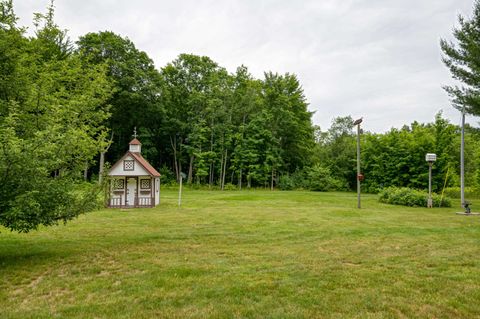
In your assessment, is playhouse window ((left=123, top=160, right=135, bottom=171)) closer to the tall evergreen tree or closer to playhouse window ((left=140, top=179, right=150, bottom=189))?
playhouse window ((left=140, top=179, right=150, bottom=189))

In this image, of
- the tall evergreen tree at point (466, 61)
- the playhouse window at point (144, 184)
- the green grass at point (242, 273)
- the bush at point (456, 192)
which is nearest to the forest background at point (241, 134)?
the bush at point (456, 192)

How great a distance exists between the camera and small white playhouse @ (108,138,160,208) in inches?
691

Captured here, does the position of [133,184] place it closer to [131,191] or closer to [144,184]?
[131,191]

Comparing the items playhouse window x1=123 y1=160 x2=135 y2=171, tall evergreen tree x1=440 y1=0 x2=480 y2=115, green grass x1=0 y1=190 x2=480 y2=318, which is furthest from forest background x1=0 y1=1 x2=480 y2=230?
green grass x1=0 y1=190 x2=480 y2=318

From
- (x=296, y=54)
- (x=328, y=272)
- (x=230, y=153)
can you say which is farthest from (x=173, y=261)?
(x=230, y=153)

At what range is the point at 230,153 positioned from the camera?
3684 centimetres

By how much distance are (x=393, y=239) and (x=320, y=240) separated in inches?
77.0

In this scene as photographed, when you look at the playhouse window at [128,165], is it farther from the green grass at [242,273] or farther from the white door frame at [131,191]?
the green grass at [242,273]

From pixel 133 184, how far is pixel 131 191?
425mm

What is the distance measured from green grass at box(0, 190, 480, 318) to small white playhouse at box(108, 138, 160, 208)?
819cm

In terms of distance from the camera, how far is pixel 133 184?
18.0 meters

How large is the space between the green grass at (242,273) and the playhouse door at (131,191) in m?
8.25

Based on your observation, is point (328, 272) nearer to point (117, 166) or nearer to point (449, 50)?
point (117, 166)

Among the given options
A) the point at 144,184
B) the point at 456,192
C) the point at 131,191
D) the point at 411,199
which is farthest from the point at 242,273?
the point at 456,192
